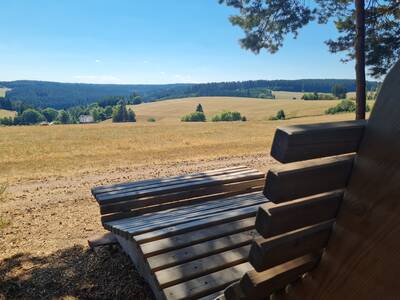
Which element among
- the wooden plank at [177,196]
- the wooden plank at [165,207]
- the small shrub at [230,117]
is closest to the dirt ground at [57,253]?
the wooden plank at [165,207]

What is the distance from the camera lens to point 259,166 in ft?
34.6

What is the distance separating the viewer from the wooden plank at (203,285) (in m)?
2.30

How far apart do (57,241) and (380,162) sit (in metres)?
4.74

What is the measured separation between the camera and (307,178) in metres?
1.17

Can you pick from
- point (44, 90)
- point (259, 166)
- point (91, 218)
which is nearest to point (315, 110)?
point (259, 166)

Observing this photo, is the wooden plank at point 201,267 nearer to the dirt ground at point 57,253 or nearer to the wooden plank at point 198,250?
the wooden plank at point 198,250

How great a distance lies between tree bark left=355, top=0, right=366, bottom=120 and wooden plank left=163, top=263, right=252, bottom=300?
6.99 m

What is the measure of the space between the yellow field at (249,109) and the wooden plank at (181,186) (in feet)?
174

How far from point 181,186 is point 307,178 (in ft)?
10.6

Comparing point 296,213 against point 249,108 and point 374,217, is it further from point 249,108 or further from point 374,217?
point 249,108

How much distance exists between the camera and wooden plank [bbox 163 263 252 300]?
7.55 ft

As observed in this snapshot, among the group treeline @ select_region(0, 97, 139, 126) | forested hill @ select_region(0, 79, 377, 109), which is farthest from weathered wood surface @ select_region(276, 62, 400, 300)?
forested hill @ select_region(0, 79, 377, 109)

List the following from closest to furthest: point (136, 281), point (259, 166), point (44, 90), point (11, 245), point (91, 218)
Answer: point (136, 281), point (11, 245), point (91, 218), point (259, 166), point (44, 90)

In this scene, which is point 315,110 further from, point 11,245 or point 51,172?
point 11,245
